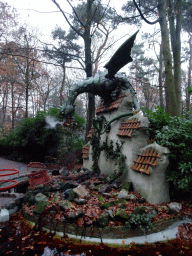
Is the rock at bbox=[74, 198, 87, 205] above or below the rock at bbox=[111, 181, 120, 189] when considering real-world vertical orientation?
below

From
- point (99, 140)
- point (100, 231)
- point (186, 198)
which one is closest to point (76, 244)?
point (100, 231)

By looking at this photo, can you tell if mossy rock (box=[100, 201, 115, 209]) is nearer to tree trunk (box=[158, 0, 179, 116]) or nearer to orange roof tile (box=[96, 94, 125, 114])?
orange roof tile (box=[96, 94, 125, 114])

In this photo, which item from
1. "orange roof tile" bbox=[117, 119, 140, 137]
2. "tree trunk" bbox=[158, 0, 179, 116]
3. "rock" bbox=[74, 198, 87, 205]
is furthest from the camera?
"tree trunk" bbox=[158, 0, 179, 116]

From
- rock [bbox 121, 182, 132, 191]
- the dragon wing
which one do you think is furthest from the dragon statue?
rock [bbox 121, 182, 132, 191]

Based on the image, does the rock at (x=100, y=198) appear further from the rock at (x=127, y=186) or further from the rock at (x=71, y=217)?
the rock at (x=71, y=217)

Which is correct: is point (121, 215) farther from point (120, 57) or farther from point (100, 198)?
point (120, 57)

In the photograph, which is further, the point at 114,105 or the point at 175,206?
the point at 114,105

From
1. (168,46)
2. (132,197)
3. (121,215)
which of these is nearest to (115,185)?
(132,197)

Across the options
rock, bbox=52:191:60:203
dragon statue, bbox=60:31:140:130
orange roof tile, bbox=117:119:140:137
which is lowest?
rock, bbox=52:191:60:203

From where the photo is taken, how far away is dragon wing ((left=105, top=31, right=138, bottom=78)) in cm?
455

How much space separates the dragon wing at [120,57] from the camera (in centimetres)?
455

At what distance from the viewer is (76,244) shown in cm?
296

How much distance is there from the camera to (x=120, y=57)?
4906mm

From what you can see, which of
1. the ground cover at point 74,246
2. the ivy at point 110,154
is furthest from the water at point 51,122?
the ground cover at point 74,246
